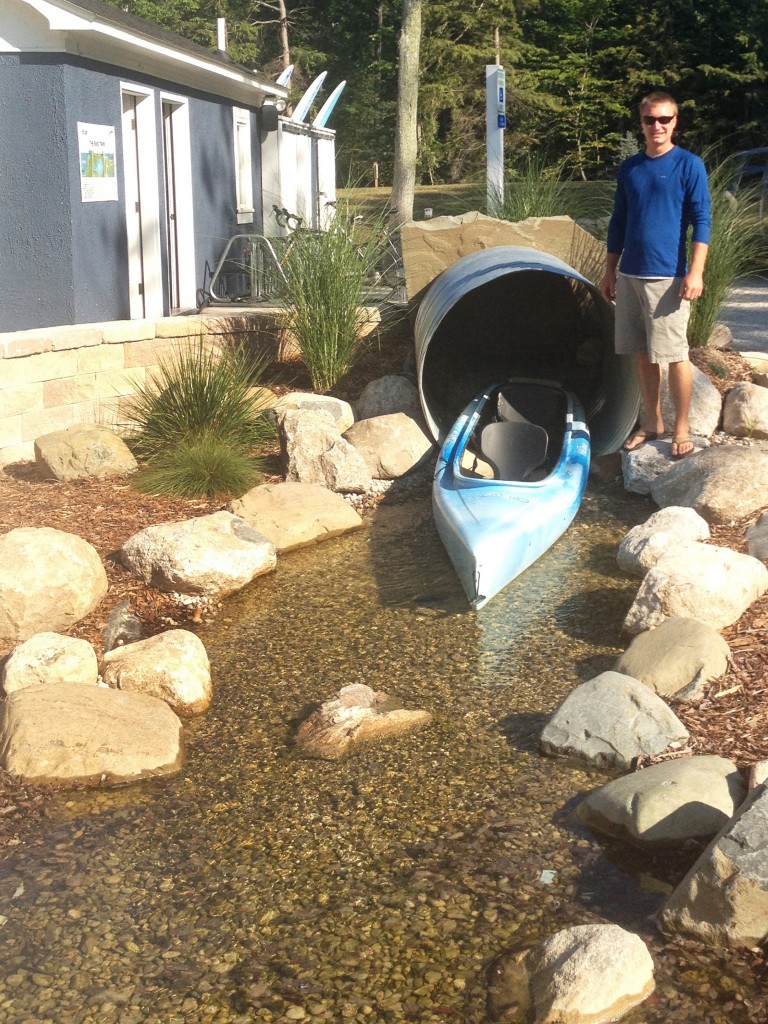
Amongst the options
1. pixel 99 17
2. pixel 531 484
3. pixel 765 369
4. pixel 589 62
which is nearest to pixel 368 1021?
pixel 531 484

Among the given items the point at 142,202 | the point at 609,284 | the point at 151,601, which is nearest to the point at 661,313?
the point at 609,284

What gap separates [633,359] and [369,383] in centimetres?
205

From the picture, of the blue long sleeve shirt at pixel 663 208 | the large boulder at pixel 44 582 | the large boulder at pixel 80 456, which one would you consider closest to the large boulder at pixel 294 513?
the large boulder at pixel 80 456

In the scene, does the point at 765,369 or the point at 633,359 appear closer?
the point at 633,359

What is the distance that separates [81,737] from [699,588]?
8.91ft

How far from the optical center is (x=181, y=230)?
12414 mm

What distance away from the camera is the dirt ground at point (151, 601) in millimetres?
4172

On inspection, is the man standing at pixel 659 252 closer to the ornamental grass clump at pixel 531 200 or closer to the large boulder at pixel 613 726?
the ornamental grass clump at pixel 531 200

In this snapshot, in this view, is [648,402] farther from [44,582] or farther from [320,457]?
[44,582]

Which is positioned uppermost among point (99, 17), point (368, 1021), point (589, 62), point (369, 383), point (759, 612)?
point (589, 62)

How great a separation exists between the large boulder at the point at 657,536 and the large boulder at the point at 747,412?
191 cm

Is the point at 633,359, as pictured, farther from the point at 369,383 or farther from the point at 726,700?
the point at 726,700

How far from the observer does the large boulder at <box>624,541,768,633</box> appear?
520cm

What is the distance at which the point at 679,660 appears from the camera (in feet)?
15.4
